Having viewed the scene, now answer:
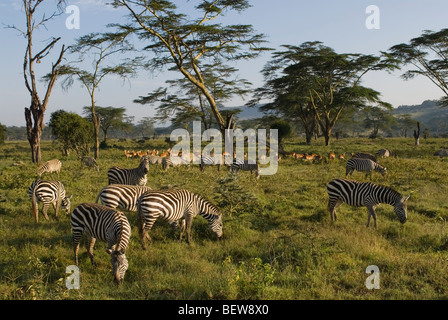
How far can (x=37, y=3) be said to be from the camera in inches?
784

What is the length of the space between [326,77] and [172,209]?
2951 centimetres

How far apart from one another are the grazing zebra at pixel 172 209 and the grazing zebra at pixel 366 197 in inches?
140

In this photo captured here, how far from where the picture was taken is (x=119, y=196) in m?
8.45

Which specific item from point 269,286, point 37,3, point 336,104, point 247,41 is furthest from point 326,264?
point 336,104

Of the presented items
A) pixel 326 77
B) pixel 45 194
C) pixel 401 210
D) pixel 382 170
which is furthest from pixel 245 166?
pixel 326 77

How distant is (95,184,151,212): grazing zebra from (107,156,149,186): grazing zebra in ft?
7.53

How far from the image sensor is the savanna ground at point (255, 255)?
537 cm

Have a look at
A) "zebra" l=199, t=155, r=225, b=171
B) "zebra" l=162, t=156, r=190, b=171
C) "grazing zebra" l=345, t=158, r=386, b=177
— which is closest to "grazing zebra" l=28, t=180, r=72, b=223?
"zebra" l=162, t=156, r=190, b=171

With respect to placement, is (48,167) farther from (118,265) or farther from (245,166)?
(118,265)

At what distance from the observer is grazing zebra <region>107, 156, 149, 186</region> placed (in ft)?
36.6

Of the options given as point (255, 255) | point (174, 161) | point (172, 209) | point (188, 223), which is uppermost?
point (174, 161)

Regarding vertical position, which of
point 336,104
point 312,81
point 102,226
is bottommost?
point 102,226
